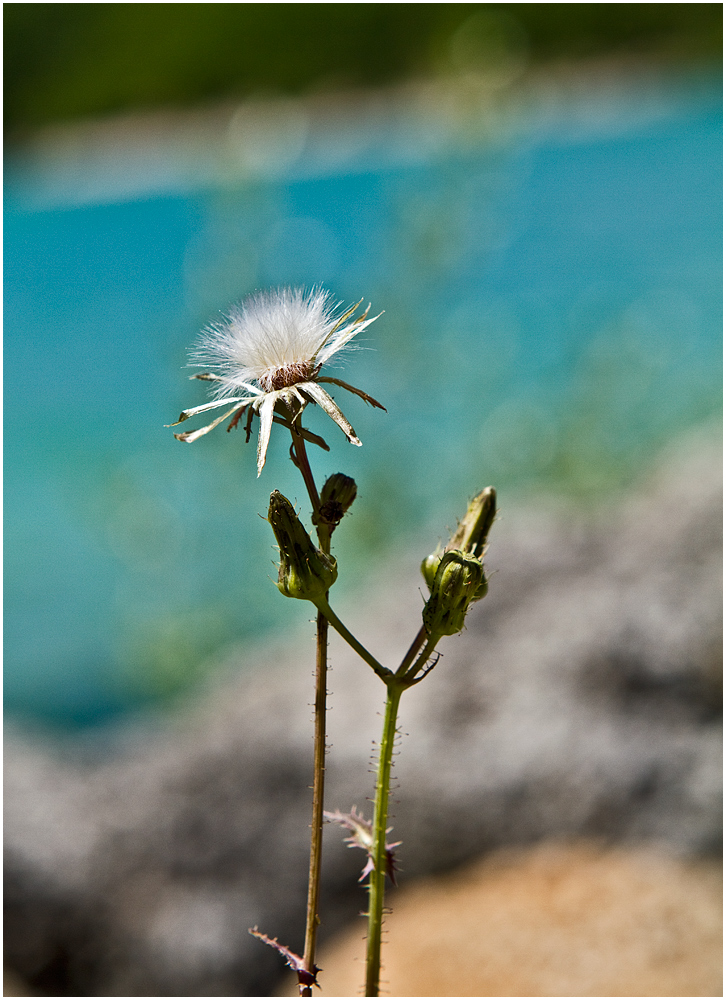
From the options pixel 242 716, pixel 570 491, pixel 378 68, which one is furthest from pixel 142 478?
pixel 378 68

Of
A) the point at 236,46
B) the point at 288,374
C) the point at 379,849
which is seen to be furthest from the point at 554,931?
the point at 236,46

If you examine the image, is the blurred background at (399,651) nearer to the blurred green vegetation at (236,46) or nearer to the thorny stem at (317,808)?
the thorny stem at (317,808)

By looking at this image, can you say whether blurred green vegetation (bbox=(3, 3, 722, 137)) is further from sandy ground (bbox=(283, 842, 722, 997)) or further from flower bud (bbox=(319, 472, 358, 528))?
flower bud (bbox=(319, 472, 358, 528))

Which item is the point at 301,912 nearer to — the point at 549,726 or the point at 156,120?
the point at 549,726

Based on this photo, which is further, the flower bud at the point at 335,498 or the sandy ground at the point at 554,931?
the sandy ground at the point at 554,931

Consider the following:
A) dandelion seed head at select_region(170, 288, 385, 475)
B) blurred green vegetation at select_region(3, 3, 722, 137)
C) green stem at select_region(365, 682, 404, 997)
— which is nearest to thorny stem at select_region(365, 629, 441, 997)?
green stem at select_region(365, 682, 404, 997)

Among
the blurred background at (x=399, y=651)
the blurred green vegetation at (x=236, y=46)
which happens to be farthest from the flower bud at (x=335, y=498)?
the blurred green vegetation at (x=236, y=46)

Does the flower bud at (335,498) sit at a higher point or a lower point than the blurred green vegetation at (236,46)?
lower

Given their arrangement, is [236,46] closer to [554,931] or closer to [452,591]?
[554,931]
